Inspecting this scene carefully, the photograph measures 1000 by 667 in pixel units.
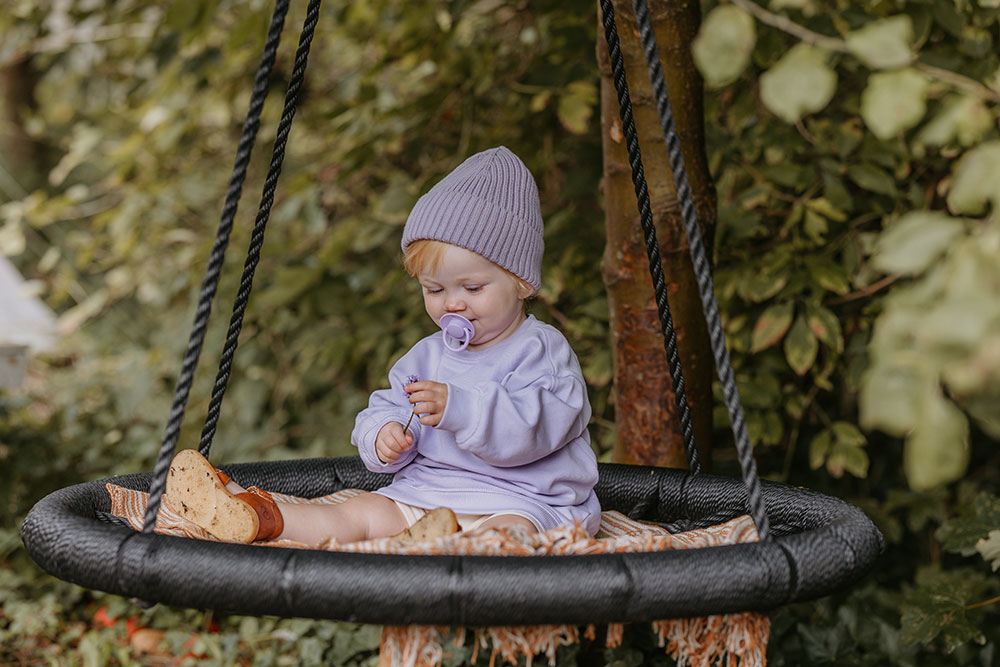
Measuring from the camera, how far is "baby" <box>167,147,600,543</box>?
1.27m

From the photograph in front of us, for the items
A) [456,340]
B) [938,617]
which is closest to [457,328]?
[456,340]

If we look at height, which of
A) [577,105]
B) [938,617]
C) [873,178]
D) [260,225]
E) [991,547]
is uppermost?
[577,105]

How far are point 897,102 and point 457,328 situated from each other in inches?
30.3

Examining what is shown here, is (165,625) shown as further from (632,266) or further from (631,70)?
(631,70)

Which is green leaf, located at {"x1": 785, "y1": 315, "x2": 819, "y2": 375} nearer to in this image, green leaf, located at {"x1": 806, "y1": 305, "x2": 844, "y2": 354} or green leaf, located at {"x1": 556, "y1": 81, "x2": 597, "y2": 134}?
green leaf, located at {"x1": 806, "y1": 305, "x2": 844, "y2": 354}

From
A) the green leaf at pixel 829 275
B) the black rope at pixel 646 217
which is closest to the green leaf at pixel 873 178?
the green leaf at pixel 829 275

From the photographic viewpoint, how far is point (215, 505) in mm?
1229

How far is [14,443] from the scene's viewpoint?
3.04 meters

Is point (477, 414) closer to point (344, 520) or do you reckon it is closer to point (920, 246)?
point (344, 520)

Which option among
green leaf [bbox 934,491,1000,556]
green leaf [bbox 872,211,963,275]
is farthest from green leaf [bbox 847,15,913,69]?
green leaf [bbox 934,491,1000,556]

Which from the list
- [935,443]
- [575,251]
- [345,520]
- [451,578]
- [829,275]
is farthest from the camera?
[575,251]

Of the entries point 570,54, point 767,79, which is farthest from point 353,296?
point 767,79

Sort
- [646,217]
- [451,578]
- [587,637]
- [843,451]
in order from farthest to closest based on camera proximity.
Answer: [843,451], [646,217], [587,637], [451,578]

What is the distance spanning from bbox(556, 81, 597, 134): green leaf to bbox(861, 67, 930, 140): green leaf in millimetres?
1229
